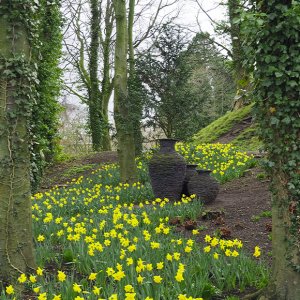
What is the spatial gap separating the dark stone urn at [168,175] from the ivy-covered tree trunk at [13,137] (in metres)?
4.28

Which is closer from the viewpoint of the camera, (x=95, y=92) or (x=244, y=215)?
(x=244, y=215)

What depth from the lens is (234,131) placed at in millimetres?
15461

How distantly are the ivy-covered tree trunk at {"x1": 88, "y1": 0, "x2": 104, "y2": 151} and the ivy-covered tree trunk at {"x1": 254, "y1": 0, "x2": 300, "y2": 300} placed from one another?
610 inches

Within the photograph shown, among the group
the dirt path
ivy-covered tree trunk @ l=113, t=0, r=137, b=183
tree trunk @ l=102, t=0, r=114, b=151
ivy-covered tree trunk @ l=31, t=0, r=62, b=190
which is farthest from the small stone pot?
tree trunk @ l=102, t=0, r=114, b=151

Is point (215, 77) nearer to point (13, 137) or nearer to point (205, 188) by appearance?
point (205, 188)

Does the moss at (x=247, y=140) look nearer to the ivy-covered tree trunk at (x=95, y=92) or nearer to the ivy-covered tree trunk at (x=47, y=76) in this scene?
the ivy-covered tree trunk at (x=47, y=76)

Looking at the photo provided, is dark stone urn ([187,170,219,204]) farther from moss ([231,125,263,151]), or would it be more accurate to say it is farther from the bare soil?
moss ([231,125,263,151])

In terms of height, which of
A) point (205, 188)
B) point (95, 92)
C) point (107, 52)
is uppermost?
point (107, 52)

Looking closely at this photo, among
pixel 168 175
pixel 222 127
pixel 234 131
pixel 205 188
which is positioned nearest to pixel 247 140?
pixel 234 131

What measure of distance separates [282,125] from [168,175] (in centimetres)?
483

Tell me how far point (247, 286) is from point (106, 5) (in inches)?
712

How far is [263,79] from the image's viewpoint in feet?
9.70

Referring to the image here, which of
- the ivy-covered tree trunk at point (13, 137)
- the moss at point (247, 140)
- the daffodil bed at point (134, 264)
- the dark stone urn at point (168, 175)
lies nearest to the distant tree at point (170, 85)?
the dark stone urn at point (168, 175)

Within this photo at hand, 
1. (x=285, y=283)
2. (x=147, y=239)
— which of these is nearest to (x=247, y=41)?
(x=285, y=283)
